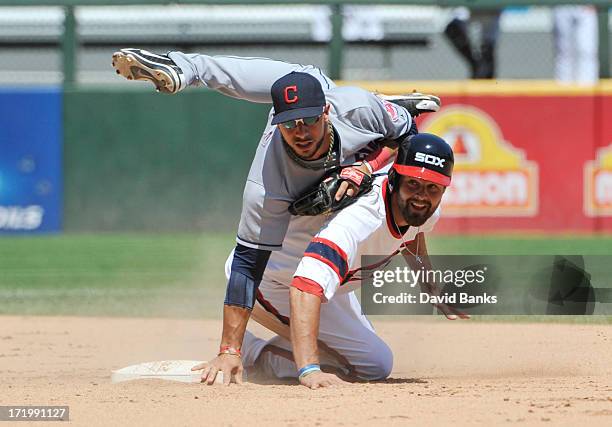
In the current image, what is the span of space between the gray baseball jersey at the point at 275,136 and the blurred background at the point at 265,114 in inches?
252

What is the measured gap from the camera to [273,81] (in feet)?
18.2

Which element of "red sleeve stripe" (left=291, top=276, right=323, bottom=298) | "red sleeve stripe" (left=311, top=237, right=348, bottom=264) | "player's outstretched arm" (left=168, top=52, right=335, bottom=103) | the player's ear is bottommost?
"red sleeve stripe" (left=291, top=276, right=323, bottom=298)

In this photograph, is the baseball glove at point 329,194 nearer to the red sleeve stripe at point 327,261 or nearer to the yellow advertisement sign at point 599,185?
the red sleeve stripe at point 327,261

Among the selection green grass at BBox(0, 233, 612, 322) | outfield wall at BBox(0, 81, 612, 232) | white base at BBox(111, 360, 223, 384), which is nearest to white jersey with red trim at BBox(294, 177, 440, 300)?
white base at BBox(111, 360, 223, 384)

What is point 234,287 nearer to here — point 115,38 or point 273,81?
point 273,81

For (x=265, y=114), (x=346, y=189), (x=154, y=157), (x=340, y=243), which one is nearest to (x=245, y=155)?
(x=265, y=114)

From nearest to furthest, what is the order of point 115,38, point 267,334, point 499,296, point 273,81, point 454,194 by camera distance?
point 273,81
point 267,334
point 499,296
point 454,194
point 115,38

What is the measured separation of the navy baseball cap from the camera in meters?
4.88

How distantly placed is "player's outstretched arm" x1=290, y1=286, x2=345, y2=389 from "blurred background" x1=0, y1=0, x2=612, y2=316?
7.03 metres

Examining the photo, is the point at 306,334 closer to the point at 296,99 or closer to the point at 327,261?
the point at 327,261

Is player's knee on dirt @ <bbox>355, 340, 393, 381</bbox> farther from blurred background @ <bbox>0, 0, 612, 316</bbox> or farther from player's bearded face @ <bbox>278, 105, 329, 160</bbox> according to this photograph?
blurred background @ <bbox>0, 0, 612, 316</bbox>

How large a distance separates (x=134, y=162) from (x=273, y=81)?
7.31m

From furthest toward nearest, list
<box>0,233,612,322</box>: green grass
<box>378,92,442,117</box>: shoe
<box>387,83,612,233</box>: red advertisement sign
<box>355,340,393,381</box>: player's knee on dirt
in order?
→ <box>387,83,612,233</box>: red advertisement sign < <box>0,233,612,322</box>: green grass < <box>378,92,442,117</box>: shoe < <box>355,340,393,381</box>: player's knee on dirt

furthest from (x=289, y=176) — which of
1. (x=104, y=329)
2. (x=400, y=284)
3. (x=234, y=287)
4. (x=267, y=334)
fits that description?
(x=400, y=284)
